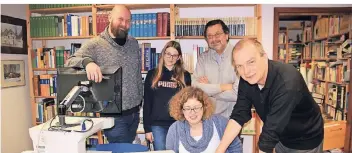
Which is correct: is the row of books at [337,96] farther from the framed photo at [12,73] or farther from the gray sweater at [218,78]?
the framed photo at [12,73]

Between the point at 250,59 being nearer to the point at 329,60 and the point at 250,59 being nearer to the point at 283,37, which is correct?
the point at 329,60

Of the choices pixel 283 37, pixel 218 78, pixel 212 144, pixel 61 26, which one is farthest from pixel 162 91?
pixel 283 37

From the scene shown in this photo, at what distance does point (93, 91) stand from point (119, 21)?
85cm

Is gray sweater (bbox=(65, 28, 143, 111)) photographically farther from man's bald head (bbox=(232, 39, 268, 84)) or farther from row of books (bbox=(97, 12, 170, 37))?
man's bald head (bbox=(232, 39, 268, 84))

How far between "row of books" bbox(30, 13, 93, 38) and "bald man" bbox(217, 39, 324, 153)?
2023 mm

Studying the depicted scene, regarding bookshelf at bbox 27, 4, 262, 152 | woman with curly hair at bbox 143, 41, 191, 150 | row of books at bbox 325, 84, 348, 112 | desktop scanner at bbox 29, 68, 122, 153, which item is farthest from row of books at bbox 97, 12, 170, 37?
row of books at bbox 325, 84, 348, 112

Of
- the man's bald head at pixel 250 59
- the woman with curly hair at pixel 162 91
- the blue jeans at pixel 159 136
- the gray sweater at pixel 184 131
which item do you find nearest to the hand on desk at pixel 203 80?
the woman with curly hair at pixel 162 91

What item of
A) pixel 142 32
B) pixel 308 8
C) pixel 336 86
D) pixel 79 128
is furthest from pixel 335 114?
pixel 79 128

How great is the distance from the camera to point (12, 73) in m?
2.89

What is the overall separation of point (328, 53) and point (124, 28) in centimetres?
383

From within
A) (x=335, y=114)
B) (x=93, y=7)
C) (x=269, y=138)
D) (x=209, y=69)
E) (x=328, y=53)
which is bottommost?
(x=335, y=114)

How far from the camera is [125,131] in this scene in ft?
6.96

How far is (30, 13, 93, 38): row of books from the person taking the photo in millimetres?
2859

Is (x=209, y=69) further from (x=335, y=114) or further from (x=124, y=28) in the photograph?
(x=335, y=114)
